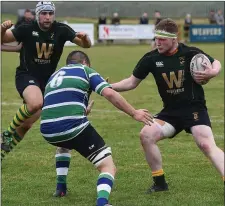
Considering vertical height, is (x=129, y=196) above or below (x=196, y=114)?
below

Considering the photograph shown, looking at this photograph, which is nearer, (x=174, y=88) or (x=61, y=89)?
(x=61, y=89)

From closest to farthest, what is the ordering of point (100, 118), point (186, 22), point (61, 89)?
point (61, 89) → point (100, 118) → point (186, 22)

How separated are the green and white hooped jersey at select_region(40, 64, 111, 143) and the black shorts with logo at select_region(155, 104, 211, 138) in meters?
1.43

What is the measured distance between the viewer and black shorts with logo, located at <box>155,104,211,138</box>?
712 cm

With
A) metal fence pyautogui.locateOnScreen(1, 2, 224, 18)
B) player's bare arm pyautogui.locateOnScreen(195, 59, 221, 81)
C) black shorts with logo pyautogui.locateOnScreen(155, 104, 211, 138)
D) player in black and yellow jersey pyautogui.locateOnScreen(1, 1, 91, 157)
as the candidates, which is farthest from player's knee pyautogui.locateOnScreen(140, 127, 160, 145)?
metal fence pyautogui.locateOnScreen(1, 2, 224, 18)

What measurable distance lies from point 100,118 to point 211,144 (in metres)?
6.45

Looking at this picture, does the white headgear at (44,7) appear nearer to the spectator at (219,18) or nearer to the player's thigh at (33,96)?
the player's thigh at (33,96)

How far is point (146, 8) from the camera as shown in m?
45.0

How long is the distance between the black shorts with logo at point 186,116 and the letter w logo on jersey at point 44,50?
2199mm

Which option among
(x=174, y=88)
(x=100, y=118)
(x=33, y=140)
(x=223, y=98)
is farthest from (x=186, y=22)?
(x=174, y=88)

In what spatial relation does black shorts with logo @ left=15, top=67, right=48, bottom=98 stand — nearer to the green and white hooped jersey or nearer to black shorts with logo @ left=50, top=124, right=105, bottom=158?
the green and white hooped jersey

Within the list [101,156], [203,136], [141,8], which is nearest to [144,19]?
[141,8]

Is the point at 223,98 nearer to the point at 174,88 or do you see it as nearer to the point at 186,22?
the point at 174,88

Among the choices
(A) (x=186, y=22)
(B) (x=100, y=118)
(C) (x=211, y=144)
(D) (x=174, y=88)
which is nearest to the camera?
(C) (x=211, y=144)
